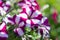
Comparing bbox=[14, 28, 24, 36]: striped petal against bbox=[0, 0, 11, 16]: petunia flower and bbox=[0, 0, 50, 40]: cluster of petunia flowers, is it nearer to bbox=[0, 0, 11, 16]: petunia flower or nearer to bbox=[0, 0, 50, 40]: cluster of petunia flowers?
bbox=[0, 0, 50, 40]: cluster of petunia flowers

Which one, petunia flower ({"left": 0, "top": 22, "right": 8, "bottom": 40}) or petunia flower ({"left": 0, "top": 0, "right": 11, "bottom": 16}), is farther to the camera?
petunia flower ({"left": 0, "top": 0, "right": 11, "bottom": 16})

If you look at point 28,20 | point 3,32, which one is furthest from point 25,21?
point 3,32

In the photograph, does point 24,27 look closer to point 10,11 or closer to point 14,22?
point 14,22

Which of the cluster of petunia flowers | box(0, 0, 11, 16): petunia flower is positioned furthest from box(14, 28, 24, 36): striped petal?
box(0, 0, 11, 16): petunia flower

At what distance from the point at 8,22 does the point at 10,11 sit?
0.12 m

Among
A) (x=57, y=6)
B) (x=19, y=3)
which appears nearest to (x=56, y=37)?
(x=57, y=6)

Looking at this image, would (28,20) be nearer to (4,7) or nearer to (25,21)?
(25,21)

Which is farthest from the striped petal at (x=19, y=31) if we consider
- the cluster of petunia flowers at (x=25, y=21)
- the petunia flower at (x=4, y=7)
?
the petunia flower at (x=4, y=7)

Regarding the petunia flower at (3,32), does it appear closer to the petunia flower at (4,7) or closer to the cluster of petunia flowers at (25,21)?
the cluster of petunia flowers at (25,21)

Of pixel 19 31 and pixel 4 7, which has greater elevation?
pixel 4 7

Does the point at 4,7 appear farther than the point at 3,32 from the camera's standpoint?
Yes

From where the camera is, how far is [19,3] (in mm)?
1579

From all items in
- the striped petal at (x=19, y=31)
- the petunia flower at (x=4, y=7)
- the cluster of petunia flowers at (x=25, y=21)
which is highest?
the petunia flower at (x=4, y=7)

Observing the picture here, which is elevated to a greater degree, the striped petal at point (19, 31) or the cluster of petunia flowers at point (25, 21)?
the cluster of petunia flowers at point (25, 21)
